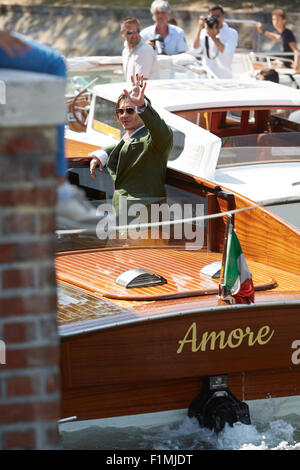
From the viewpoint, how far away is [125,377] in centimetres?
444

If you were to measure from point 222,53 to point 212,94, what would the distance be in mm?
3985

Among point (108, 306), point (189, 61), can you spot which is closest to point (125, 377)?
point (108, 306)

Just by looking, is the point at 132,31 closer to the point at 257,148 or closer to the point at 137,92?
the point at 257,148

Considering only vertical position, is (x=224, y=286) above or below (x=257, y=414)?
above

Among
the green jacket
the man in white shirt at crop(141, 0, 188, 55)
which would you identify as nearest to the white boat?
the green jacket

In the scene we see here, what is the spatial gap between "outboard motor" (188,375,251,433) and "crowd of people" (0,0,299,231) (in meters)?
1.53

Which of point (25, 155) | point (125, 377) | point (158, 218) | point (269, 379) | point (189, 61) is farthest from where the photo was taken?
point (189, 61)

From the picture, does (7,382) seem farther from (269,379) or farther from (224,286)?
(269,379)

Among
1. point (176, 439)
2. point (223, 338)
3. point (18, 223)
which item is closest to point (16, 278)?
point (18, 223)

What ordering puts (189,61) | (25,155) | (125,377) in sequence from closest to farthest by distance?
(25,155), (125,377), (189,61)

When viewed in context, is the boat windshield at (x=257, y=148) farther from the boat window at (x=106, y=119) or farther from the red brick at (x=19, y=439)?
the red brick at (x=19, y=439)

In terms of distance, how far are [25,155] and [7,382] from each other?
0.70m

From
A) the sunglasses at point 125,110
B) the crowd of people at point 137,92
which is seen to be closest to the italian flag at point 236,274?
the crowd of people at point 137,92

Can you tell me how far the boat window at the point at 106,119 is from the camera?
7.46 meters
